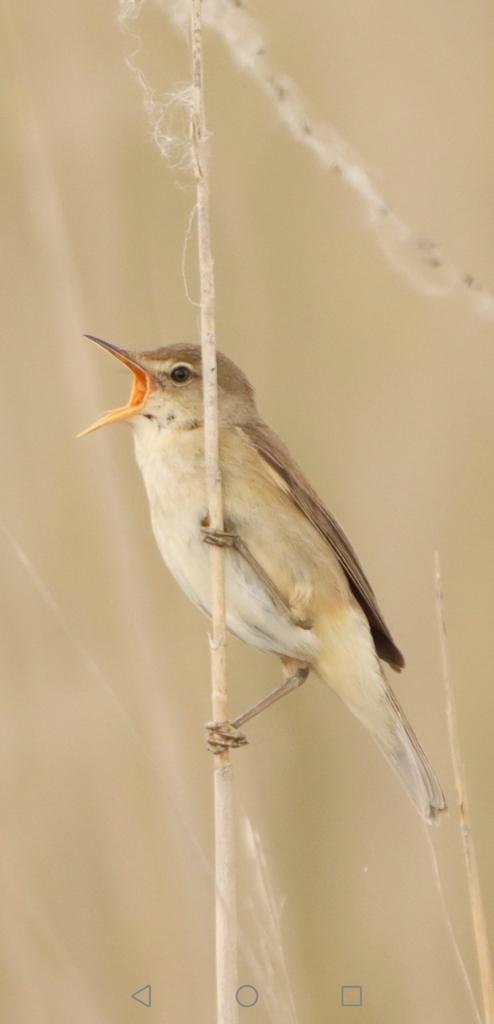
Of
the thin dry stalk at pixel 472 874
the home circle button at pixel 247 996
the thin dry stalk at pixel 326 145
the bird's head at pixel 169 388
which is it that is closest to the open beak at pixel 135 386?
the bird's head at pixel 169 388

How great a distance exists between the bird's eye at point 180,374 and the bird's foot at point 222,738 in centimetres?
61

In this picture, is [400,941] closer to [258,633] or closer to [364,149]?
[258,633]

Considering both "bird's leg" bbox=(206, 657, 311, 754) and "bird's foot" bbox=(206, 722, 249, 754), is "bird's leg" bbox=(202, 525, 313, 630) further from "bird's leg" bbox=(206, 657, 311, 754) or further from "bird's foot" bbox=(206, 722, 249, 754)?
"bird's foot" bbox=(206, 722, 249, 754)

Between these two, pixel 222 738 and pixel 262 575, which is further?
pixel 262 575

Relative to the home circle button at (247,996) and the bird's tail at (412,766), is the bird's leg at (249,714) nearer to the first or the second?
the bird's tail at (412,766)

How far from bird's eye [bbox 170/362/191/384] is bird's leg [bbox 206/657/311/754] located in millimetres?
584

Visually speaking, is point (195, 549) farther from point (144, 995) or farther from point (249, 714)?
point (144, 995)

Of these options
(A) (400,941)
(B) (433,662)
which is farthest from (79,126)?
(A) (400,941)

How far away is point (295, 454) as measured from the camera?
96.6 inches

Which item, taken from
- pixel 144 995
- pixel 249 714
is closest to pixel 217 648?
pixel 249 714

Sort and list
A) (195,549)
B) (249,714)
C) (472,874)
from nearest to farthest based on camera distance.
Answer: (472,874)
(195,549)
(249,714)

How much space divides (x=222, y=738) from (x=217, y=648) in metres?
0.23

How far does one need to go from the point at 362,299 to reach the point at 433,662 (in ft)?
3.10

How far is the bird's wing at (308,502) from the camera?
1799mm
